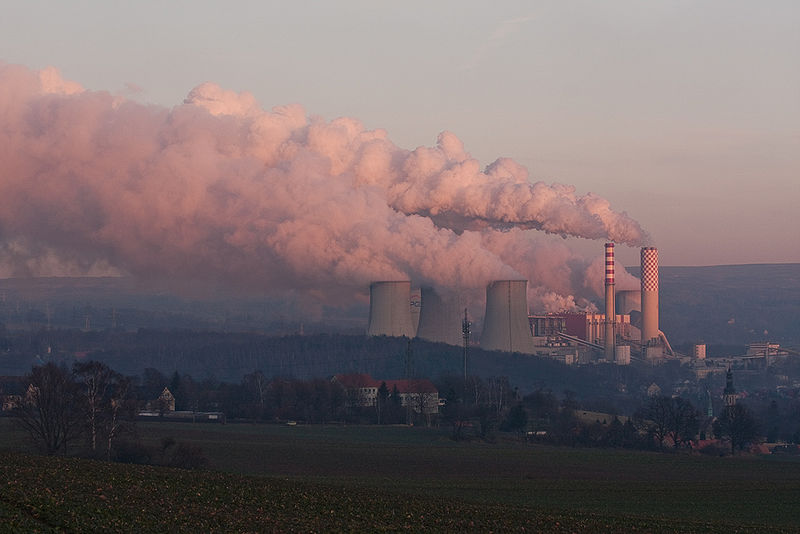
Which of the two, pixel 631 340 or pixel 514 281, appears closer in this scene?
pixel 514 281

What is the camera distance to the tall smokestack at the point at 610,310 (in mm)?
103062

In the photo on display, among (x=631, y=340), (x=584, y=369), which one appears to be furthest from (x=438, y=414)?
(x=631, y=340)

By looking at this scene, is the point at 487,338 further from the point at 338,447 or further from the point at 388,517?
the point at 388,517

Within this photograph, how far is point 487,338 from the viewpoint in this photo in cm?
8869

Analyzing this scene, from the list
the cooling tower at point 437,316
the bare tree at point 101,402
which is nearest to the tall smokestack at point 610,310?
the cooling tower at point 437,316

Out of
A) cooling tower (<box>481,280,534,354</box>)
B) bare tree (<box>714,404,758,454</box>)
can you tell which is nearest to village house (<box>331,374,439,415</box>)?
cooling tower (<box>481,280,534,354</box>)

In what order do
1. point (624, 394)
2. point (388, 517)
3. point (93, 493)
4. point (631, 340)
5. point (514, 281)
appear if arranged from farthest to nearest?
point (631, 340) → point (624, 394) → point (514, 281) → point (388, 517) → point (93, 493)

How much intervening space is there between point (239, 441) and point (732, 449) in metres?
23.6

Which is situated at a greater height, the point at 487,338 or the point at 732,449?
the point at 487,338

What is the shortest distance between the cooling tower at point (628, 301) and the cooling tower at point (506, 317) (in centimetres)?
3076

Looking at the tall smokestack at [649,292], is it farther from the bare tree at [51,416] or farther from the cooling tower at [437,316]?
the bare tree at [51,416]

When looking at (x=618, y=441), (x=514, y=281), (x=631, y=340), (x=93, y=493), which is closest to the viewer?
(x=93, y=493)

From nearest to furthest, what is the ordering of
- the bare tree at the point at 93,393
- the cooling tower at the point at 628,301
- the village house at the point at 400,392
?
the bare tree at the point at 93,393
the village house at the point at 400,392
the cooling tower at the point at 628,301

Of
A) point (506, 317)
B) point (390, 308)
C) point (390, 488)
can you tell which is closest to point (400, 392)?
point (390, 308)
